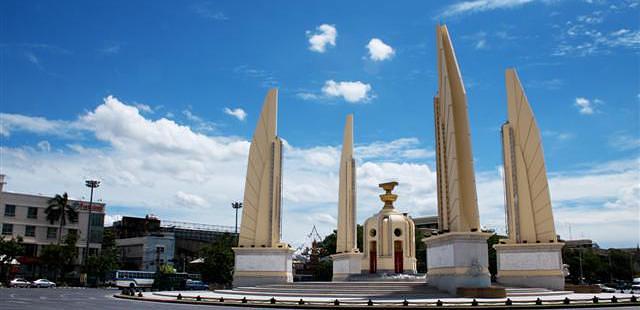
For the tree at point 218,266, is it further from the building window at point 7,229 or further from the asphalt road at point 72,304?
the asphalt road at point 72,304

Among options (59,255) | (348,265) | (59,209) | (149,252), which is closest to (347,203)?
(348,265)

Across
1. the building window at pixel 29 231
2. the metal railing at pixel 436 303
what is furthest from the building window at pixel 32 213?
the metal railing at pixel 436 303

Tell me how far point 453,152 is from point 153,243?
189 feet

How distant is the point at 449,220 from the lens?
94.1 feet

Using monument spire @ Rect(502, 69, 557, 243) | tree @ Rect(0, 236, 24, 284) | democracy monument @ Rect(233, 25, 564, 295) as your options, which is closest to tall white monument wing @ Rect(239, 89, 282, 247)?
democracy monument @ Rect(233, 25, 564, 295)

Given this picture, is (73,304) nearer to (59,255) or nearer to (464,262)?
(464,262)

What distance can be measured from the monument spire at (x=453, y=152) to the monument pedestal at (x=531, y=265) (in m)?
6.67

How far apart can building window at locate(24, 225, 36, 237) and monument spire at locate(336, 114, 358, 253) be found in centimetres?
3864

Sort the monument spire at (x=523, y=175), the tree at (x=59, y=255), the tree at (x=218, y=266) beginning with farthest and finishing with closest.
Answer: the tree at (x=59, y=255), the tree at (x=218, y=266), the monument spire at (x=523, y=175)

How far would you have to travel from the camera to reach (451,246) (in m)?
26.6

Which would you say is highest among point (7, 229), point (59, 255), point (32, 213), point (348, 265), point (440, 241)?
point (32, 213)

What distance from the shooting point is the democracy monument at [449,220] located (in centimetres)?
2692

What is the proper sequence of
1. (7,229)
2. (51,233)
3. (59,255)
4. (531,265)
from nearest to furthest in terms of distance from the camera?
(531,265)
(59,255)
(7,229)
(51,233)

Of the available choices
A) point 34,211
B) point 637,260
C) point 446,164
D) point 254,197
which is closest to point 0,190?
point 34,211
